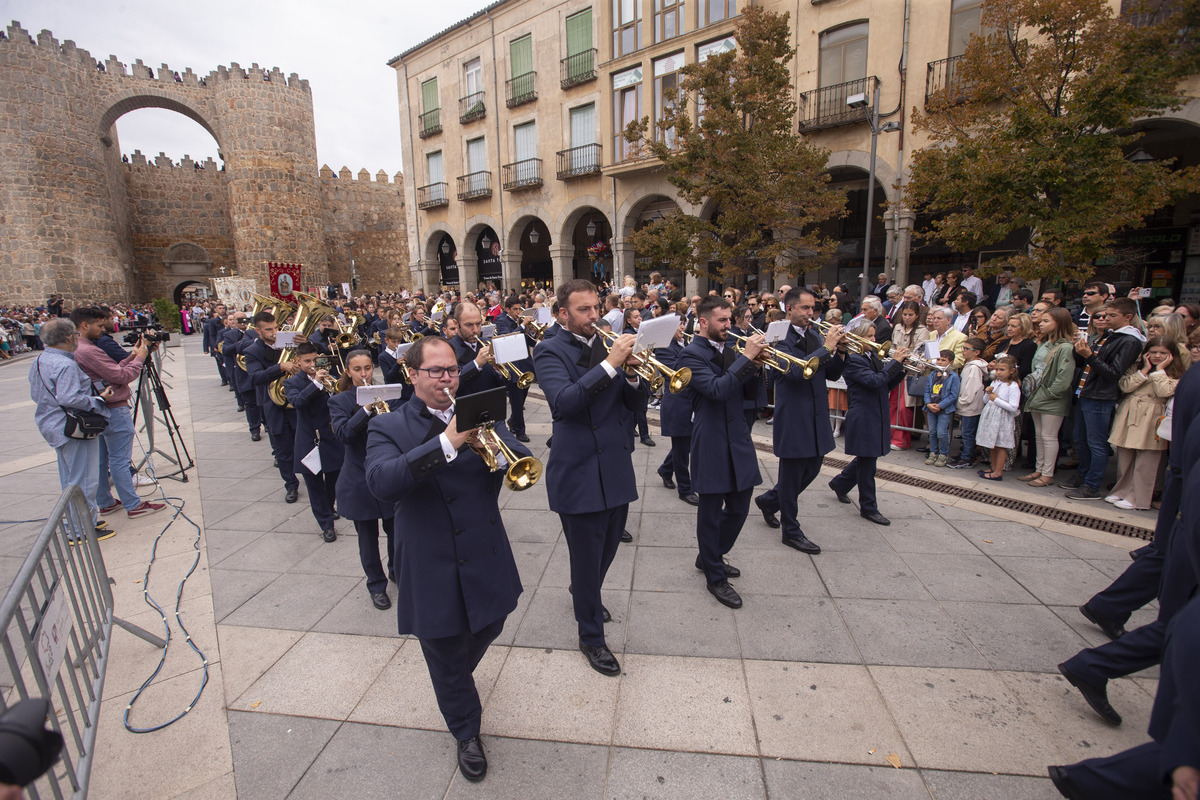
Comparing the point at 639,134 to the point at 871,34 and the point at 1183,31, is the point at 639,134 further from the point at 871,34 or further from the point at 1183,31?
the point at 1183,31

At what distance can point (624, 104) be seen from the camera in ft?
62.0

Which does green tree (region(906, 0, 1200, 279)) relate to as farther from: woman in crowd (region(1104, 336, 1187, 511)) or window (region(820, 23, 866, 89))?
window (region(820, 23, 866, 89))

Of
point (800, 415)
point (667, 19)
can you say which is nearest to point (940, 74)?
point (667, 19)

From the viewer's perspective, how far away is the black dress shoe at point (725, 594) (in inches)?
157

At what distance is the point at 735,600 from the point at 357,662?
252cm

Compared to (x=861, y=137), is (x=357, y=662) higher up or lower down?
lower down

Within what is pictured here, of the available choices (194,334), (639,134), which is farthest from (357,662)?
(194,334)

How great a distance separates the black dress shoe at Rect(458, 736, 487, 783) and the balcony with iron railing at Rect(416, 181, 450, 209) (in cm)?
2576

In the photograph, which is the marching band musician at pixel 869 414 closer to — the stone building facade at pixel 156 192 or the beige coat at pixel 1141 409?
the beige coat at pixel 1141 409

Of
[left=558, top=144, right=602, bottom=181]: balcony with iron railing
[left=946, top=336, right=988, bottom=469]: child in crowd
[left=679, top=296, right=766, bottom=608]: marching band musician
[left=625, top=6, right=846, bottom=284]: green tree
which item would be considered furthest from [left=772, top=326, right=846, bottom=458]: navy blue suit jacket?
[left=558, top=144, right=602, bottom=181]: balcony with iron railing

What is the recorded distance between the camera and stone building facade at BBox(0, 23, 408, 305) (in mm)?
23688

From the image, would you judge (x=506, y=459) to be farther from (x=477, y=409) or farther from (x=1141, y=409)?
(x=1141, y=409)

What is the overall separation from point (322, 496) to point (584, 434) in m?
3.30

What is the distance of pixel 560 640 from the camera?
371 cm
